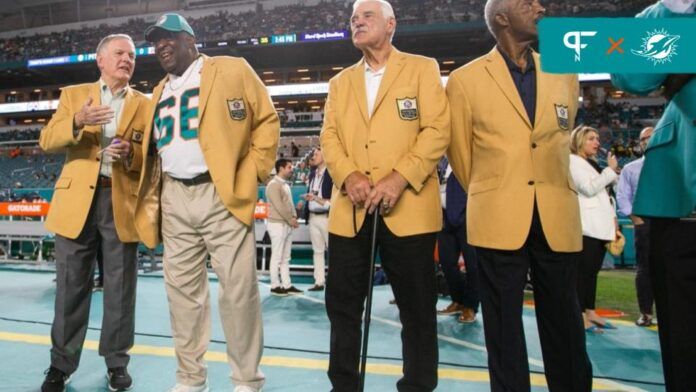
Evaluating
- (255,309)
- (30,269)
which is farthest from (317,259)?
(30,269)

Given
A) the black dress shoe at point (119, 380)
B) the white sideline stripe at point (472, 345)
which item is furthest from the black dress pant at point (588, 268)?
the black dress shoe at point (119, 380)

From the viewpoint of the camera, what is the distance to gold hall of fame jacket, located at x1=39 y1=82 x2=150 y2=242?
2.55m

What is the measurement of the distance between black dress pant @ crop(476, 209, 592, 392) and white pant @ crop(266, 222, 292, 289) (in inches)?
169

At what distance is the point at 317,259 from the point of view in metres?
6.30

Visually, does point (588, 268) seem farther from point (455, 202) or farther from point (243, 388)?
point (243, 388)

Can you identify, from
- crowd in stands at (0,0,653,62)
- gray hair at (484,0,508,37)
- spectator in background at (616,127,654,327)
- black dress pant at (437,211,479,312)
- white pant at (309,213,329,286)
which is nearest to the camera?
gray hair at (484,0,508,37)

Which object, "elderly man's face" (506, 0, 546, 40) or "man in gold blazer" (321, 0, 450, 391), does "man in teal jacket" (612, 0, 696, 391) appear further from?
"man in gold blazer" (321, 0, 450, 391)

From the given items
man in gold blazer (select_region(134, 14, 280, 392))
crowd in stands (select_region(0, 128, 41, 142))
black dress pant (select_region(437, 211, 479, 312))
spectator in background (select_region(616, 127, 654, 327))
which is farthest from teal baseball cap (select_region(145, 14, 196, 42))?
crowd in stands (select_region(0, 128, 41, 142))

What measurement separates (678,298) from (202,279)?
2024 millimetres

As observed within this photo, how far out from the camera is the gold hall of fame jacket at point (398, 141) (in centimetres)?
202

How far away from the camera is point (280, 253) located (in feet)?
19.7

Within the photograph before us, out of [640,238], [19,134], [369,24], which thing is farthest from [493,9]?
[19,134]

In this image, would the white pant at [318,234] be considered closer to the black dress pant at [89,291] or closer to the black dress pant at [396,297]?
the black dress pant at [89,291]

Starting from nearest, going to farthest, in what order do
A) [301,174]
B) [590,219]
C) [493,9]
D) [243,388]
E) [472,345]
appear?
[493,9], [243,388], [472,345], [590,219], [301,174]
